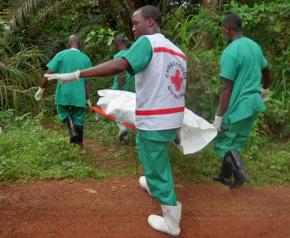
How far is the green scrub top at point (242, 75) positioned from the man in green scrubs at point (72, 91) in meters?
2.34

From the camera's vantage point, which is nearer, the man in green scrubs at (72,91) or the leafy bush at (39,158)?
the leafy bush at (39,158)

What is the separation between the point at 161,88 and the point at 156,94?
61 millimetres

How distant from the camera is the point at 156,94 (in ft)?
12.4

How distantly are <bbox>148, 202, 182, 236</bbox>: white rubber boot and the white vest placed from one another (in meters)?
0.69

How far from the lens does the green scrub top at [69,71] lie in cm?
612

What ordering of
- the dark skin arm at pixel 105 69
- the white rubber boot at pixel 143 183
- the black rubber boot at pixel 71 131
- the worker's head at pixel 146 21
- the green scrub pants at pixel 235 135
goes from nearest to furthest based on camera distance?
the dark skin arm at pixel 105 69 → the worker's head at pixel 146 21 → the green scrub pants at pixel 235 135 → the white rubber boot at pixel 143 183 → the black rubber boot at pixel 71 131

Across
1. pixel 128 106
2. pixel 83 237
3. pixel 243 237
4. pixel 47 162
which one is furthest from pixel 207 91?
pixel 83 237

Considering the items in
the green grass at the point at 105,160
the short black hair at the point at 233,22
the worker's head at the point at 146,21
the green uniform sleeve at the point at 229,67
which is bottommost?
the green grass at the point at 105,160

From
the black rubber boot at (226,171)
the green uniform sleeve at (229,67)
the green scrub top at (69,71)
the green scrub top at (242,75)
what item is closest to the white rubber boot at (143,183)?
the black rubber boot at (226,171)

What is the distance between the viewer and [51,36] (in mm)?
10664

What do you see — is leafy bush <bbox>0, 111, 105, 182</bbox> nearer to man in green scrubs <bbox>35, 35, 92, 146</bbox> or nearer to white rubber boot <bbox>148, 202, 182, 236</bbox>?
man in green scrubs <bbox>35, 35, 92, 146</bbox>

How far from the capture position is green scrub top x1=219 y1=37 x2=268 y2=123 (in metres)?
4.44

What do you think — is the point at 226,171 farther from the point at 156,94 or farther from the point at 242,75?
the point at 156,94

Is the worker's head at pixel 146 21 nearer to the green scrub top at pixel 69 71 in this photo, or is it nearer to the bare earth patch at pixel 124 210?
the bare earth patch at pixel 124 210
